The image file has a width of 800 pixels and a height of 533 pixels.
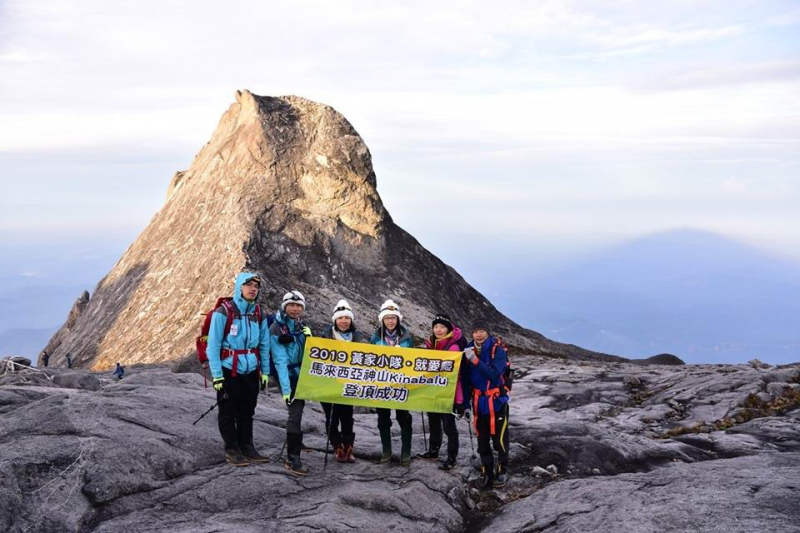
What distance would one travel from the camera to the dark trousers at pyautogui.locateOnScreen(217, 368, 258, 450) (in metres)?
12.7

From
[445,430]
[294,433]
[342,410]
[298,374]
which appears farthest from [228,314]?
[445,430]

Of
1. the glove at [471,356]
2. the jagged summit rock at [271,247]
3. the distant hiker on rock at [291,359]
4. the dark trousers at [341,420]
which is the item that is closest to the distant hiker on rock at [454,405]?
the glove at [471,356]

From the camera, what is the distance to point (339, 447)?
14.1 metres

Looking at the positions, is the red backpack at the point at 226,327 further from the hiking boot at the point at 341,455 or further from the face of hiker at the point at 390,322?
the hiking boot at the point at 341,455

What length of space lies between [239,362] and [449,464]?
485 centimetres

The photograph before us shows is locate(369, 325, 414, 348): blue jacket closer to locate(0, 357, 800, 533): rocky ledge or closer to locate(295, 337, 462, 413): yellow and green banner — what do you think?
locate(295, 337, 462, 413): yellow and green banner

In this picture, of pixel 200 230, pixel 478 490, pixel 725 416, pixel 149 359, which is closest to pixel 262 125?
pixel 200 230

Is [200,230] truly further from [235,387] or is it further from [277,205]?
[235,387]

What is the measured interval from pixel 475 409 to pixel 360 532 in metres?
4.00

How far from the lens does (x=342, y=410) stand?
14.3 m

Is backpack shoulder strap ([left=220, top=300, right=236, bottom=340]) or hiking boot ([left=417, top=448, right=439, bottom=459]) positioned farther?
hiking boot ([left=417, top=448, right=439, bottom=459])

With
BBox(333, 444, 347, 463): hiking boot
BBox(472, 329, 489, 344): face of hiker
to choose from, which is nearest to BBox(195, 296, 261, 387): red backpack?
BBox(333, 444, 347, 463): hiking boot

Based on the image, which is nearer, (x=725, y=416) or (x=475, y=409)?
(x=475, y=409)

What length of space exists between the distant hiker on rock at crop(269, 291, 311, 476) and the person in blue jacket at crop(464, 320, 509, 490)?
11.5 feet
